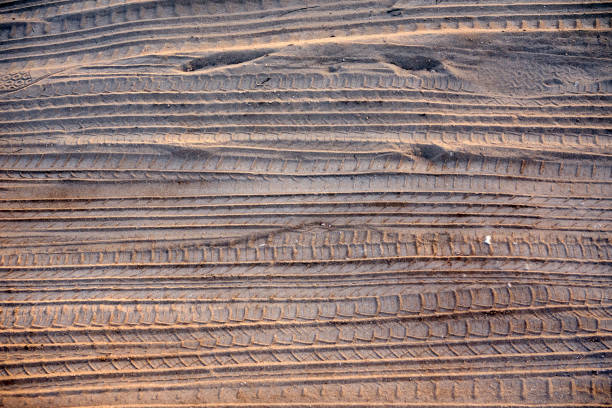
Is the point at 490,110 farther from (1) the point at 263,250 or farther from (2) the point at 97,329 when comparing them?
(2) the point at 97,329

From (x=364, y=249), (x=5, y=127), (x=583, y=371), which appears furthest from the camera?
(x=5, y=127)

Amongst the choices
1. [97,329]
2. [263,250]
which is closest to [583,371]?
[263,250]

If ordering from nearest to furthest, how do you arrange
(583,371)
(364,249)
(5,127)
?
(583,371), (364,249), (5,127)

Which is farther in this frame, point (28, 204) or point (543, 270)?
point (28, 204)

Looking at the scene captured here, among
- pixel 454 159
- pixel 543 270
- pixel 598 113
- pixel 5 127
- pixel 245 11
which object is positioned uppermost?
pixel 245 11

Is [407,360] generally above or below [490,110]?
below

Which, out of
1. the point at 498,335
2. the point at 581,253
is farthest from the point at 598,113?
the point at 498,335
